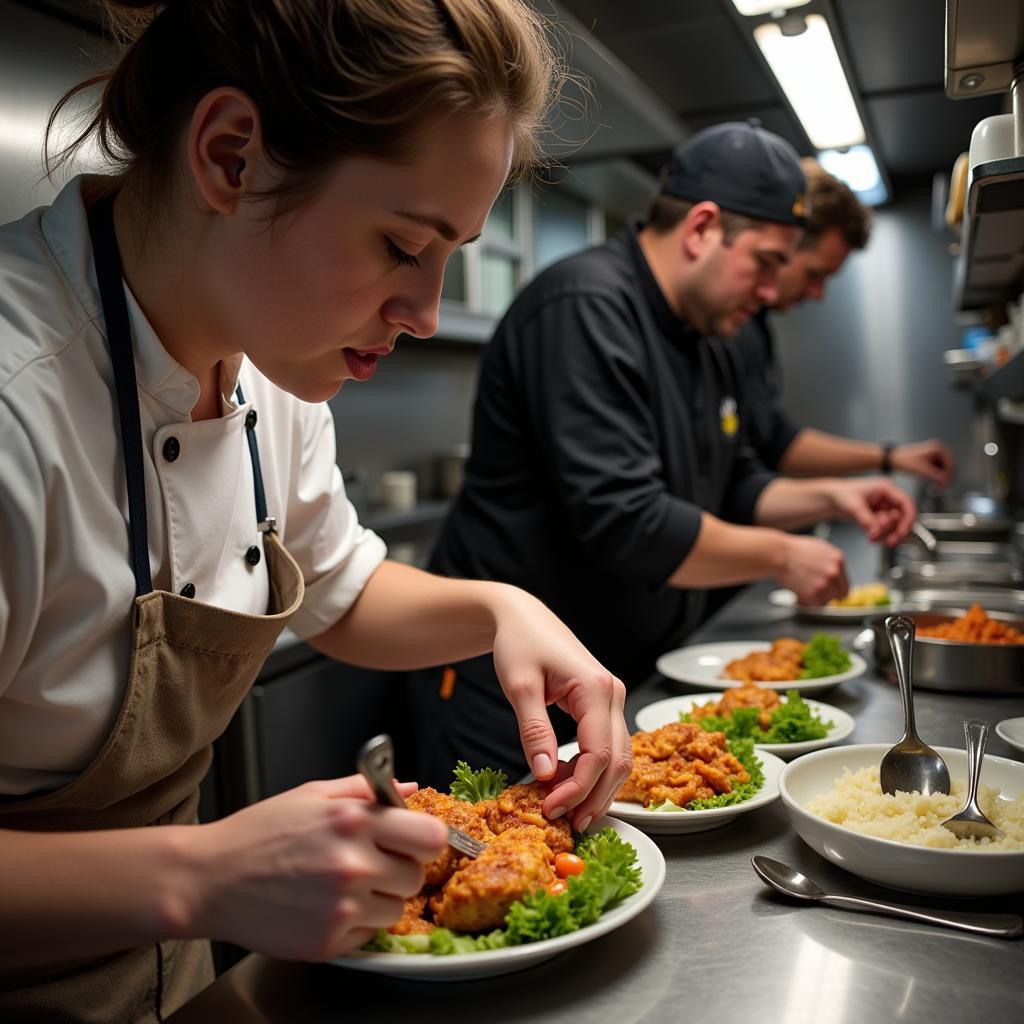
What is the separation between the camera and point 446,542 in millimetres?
2410

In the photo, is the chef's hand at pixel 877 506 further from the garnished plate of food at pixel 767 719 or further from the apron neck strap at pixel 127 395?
the apron neck strap at pixel 127 395

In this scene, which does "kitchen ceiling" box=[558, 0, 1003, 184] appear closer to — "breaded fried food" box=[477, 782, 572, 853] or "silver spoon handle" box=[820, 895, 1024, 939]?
"breaded fried food" box=[477, 782, 572, 853]

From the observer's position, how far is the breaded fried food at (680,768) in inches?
45.9

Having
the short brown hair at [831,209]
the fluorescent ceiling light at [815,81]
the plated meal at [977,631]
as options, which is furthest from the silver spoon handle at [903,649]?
the short brown hair at [831,209]

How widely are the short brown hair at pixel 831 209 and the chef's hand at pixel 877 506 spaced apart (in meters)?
1.31

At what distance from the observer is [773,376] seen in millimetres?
4102

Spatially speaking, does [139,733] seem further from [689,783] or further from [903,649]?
[903,649]

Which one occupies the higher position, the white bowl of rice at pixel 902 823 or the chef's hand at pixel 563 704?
the chef's hand at pixel 563 704

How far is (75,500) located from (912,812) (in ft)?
2.96

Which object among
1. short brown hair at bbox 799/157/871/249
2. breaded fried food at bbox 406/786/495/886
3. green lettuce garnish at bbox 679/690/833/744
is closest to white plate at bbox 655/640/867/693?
green lettuce garnish at bbox 679/690/833/744

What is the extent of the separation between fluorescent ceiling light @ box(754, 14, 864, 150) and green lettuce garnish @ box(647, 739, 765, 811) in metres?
1.91

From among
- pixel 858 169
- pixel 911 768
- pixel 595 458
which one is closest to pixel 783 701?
pixel 911 768

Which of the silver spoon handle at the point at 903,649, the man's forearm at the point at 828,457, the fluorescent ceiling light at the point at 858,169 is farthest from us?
the fluorescent ceiling light at the point at 858,169

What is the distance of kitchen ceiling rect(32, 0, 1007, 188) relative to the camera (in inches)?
99.7
